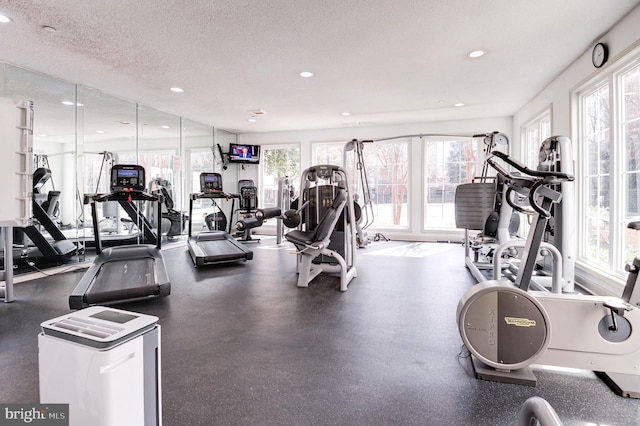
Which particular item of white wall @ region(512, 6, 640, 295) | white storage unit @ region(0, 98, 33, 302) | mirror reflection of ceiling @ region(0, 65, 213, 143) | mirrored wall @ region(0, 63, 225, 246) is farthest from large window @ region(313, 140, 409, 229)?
white storage unit @ region(0, 98, 33, 302)

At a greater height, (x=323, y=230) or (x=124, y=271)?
(x=323, y=230)

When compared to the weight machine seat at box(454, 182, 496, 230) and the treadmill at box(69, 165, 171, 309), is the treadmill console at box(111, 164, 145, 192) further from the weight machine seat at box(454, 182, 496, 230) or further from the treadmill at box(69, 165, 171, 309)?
the weight machine seat at box(454, 182, 496, 230)

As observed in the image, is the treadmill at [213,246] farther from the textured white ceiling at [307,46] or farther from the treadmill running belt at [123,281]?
the textured white ceiling at [307,46]

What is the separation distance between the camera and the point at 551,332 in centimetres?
184

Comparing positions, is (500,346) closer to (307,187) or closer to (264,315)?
(264,315)

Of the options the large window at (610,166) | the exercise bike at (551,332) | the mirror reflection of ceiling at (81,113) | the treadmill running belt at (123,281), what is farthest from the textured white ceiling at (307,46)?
the treadmill running belt at (123,281)

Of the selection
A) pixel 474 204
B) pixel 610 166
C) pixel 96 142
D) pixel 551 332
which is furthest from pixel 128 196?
pixel 610 166

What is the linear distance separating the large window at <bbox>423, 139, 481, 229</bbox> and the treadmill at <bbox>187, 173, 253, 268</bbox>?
4.42 m

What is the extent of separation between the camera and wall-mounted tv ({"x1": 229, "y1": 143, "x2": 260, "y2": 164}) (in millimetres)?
8312

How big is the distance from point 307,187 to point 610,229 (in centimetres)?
336

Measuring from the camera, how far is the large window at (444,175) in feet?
24.3

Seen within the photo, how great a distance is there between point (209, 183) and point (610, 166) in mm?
5769

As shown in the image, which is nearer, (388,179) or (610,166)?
(610,166)

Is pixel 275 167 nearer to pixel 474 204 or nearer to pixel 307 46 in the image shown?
pixel 307 46
